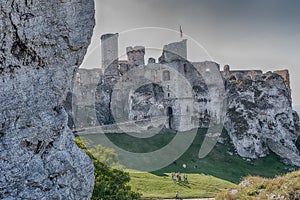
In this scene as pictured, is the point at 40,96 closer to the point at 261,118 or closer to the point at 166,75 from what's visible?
the point at 166,75

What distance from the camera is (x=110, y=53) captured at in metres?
53.9

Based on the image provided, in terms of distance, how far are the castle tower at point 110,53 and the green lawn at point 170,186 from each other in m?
24.7

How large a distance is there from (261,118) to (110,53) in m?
22.3

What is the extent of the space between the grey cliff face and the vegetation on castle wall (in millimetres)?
5674

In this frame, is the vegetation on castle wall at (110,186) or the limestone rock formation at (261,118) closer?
→ the vegetation on castle wall at (110,186)

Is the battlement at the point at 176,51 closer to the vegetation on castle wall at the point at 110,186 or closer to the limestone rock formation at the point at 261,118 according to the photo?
the limestone rock formation at the point at 261,118

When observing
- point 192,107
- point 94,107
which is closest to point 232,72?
point 192,107

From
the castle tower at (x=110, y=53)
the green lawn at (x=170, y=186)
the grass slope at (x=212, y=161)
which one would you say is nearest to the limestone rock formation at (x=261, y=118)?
the grass slope at (x=212, y=161)

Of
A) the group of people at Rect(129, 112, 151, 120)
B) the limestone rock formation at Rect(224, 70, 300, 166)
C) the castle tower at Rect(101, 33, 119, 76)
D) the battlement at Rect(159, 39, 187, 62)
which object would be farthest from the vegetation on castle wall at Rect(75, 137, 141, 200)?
the castle tower at Rect(101, 33, 119, 76)

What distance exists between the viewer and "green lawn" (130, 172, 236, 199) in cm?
2697

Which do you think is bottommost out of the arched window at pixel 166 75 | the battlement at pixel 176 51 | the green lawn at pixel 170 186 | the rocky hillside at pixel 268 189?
the green lawn at pixel 170 186

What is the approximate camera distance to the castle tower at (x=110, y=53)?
53688 mm

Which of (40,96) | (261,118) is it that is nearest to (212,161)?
(261,118)

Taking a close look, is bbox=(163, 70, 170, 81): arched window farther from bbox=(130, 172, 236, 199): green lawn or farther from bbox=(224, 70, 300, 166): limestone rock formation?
bbox=(130, 172, 236, 199): green lawn
